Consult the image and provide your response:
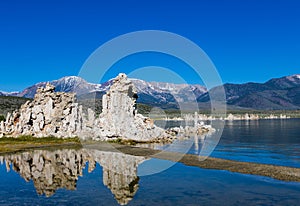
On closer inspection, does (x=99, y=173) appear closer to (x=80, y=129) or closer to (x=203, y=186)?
(x=203, y=186)

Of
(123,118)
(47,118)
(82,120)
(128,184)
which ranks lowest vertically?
(128,184)

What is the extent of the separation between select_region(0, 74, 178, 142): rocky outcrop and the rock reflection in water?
23.3m

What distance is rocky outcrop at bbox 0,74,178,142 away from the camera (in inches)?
3455

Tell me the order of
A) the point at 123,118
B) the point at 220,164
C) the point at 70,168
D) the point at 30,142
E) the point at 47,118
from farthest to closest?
the point at 47,118, the point at 123,118, the point at 30,142, the point at 220,164, the point at 70,168

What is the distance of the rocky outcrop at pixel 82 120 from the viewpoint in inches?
3455

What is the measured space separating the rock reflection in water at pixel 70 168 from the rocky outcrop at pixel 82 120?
76.3 ft

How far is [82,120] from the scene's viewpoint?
9681 centimetres

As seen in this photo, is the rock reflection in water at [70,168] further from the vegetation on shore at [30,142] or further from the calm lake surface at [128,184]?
the vegetation on shore at [30,142]

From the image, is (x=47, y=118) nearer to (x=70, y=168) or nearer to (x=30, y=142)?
(x=30, y=142)

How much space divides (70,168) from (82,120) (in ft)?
164

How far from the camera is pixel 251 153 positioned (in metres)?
63.0

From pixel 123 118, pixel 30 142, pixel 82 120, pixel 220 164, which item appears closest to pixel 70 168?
pixel 220 164

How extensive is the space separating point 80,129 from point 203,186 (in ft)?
207

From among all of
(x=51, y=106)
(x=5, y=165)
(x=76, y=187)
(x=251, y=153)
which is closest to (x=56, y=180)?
(x=76, y=187)
